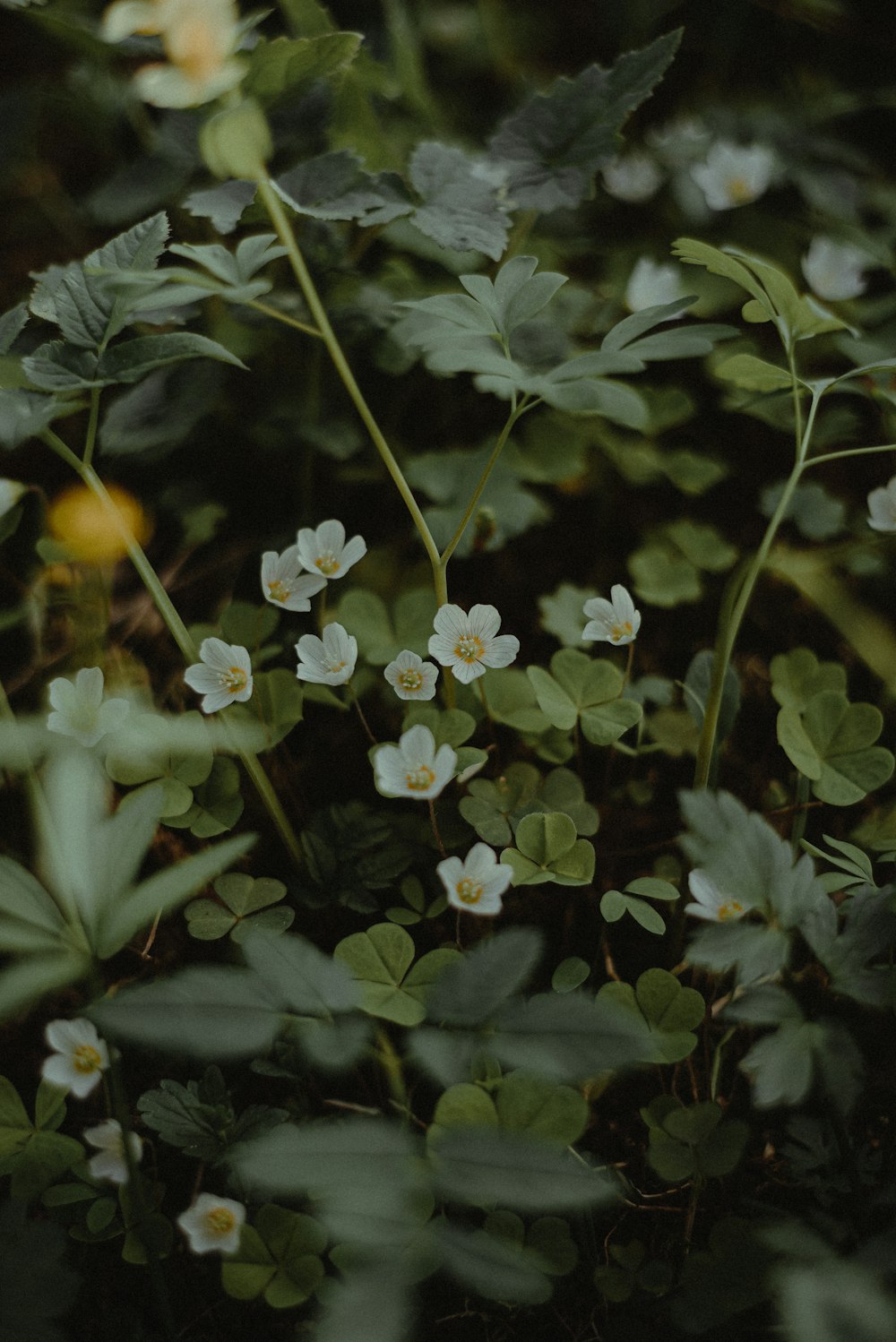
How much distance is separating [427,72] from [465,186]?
34.0 inches

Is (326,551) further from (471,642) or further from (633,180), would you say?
(633,180)

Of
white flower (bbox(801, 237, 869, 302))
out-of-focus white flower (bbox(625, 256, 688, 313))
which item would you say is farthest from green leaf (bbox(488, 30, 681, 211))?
white flower (bbox(801, 237, 869, 302))

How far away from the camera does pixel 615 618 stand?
970 millimetres

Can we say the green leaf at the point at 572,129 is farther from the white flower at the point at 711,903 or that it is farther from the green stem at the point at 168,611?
the white flower at the point at 711,903

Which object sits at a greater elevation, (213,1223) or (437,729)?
(437,729)

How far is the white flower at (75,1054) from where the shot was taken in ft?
2.71

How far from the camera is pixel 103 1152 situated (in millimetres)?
842

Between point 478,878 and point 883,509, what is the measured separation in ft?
2.35

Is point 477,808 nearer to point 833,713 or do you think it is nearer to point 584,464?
point 833,713

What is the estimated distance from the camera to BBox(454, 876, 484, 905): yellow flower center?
0.82 m

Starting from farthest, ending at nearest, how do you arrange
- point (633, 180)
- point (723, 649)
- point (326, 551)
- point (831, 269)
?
point (633, 180) < point (831, 269) < point (326, 551) < point (723, 649)

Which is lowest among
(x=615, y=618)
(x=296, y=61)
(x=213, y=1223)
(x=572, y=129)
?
(x=213, y=1223)

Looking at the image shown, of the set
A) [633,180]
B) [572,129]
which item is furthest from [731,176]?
[572,129]

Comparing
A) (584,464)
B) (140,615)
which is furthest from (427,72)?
(140,615)
